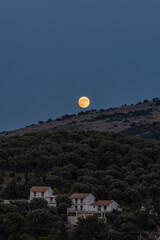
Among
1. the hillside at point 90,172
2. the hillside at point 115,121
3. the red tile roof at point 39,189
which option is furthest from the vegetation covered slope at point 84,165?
the hillside at point 115,121

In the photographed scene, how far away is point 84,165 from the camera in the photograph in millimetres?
82812

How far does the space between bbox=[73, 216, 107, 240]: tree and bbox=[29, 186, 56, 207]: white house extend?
11.7 metres

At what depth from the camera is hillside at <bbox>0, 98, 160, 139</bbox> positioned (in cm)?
15062

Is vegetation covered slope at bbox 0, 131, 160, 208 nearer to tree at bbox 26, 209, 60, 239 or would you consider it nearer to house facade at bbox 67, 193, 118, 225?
house facade at bbox 67, 193, 118, 225

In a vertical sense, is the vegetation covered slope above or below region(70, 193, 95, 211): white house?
above

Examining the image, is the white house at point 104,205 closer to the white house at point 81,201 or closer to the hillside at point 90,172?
the white house at point 81,201

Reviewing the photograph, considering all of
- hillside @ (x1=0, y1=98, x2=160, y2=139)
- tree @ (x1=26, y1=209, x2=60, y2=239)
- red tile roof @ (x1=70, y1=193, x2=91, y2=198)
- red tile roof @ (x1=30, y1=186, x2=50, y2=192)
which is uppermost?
hillside @ (x1=0, y1=98, x2=160, y2=139)

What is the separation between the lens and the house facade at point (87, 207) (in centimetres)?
6469

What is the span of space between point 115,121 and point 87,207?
95.5 metres

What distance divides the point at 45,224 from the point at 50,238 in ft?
17.6

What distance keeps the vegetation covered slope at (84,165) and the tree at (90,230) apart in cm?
1340

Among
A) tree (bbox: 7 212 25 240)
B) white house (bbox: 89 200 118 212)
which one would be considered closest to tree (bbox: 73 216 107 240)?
tree (bbox: 7 212 25 240)

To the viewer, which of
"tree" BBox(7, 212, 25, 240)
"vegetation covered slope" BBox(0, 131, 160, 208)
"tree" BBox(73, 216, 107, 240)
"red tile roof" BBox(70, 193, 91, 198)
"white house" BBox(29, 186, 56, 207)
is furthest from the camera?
"vegetation covered slope" BBox(0, 131, 160, 208)

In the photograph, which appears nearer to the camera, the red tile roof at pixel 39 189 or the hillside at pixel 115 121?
the red tile roof at pixel 39 189
